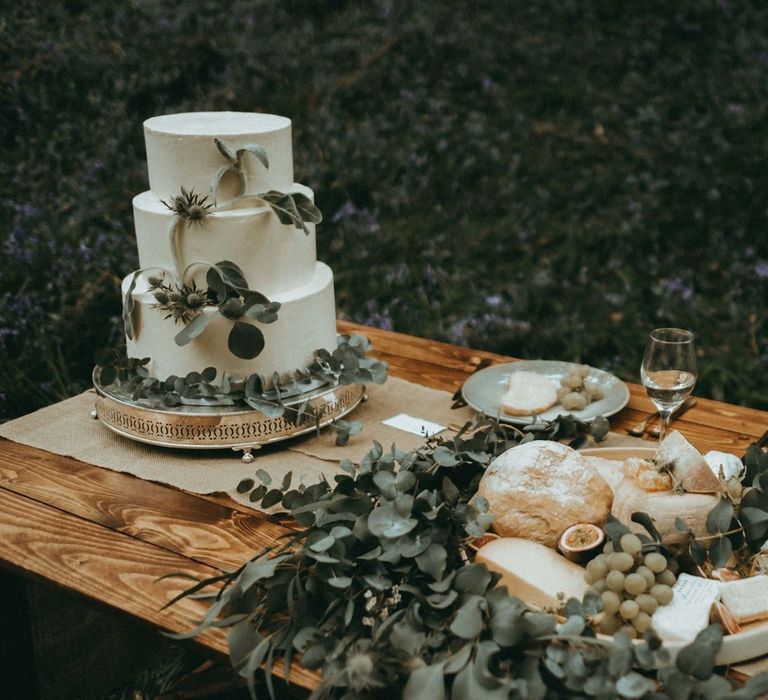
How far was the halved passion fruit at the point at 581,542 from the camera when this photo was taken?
52.3 inches

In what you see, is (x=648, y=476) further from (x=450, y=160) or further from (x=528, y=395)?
(x=450, y=160)

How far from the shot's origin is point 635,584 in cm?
121

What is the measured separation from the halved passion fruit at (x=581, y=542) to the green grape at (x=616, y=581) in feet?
0.32

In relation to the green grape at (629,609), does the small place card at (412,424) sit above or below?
below

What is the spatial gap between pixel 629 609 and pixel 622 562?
7 centimetres

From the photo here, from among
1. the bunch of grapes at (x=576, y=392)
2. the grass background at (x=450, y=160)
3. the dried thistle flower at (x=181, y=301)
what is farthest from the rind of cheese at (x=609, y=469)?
the grass background at (x=450, y=160)

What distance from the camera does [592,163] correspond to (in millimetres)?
5227

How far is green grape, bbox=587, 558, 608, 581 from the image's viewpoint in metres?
1.25

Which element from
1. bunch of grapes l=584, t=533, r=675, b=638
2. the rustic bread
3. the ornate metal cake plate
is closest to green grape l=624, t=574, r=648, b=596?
bunch of grapes l=584, t=533, r=675, b=638

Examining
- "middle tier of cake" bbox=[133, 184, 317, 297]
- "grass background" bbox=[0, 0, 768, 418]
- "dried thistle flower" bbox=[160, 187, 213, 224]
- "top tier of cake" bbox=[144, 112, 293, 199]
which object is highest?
"top tier of cake" bbox=[144, 112, 293, 199]

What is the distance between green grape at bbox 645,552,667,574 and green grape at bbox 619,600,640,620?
0.07m

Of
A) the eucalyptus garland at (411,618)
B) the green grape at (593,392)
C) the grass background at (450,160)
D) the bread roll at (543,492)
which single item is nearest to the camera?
the eucalyptus garland at (411,618)

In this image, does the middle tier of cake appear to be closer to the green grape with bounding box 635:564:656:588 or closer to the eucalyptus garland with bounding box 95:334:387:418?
the eucalyptus garland with bounding box 95:334:387:418

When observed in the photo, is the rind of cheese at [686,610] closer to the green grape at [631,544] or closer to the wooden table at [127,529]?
A: the green grape at [631,544]
